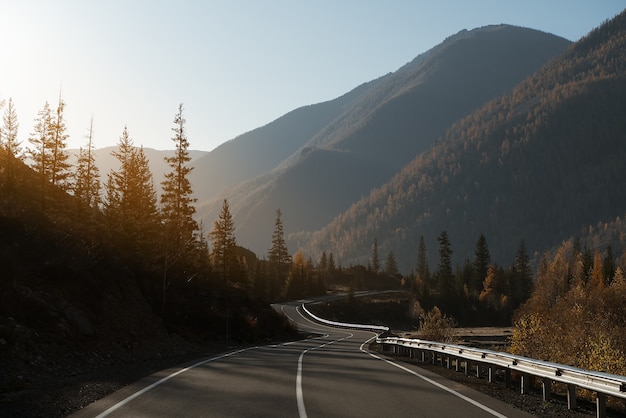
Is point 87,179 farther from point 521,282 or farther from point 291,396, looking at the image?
point 521,282

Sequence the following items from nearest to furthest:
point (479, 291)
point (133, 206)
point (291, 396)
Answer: point (291, 396)
point (133, 206)
point (479, 291)

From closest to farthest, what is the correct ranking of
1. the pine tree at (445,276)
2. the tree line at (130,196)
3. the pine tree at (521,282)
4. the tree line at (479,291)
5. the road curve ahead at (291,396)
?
1. the road curve ahead at (291,396)
2. the tree line at (130,196)
3. the tree line at (479,291)
4. the pine tree at (521,282)
5. the pine tree at (445,276)

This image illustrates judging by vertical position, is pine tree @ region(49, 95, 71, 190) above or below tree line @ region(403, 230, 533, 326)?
above

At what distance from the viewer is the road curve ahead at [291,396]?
1059 centimetres

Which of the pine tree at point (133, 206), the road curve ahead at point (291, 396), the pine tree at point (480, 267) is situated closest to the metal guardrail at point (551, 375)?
the road curve ahead at point (291, 396)

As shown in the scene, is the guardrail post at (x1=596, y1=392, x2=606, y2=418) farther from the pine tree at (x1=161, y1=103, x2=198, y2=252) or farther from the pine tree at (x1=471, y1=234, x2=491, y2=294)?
the pine tree at (x1=471, y1=234, x2=491, y2=294)

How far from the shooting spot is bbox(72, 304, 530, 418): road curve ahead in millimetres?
10594

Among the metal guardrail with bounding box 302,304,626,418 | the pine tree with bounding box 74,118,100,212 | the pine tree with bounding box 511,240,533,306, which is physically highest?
the pine tree with bounding box 74,118,100,212

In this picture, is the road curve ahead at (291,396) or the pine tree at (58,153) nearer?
the road curve ahead at (291,396)

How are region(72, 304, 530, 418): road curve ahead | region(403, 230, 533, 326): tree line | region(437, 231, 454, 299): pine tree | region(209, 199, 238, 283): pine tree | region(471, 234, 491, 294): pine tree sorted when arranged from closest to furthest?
→ region(72, 304, 530, 418): road curve ahead, region(209, 199, 238, 283): pine tree, region(403, 230, 533, 326): tree line, region(437, 231, 454, 299): pine tree, region(471, 234, 491, 294): pine tree

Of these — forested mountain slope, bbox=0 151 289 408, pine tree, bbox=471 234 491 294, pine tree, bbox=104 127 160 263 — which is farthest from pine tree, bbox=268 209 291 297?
forested mountain slope, bbox=0 151 289 408

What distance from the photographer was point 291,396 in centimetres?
1227

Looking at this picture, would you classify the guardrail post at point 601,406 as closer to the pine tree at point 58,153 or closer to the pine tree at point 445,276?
the pine tree at point 58,153

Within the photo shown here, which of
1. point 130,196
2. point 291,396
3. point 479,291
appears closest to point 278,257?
point 479,291
